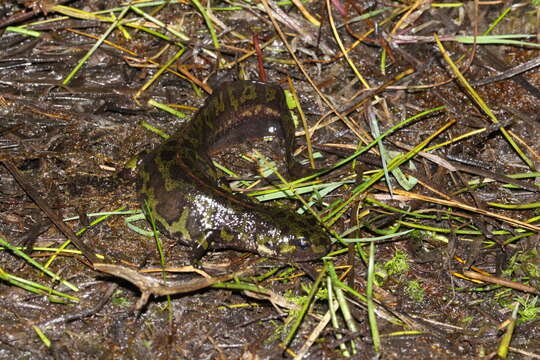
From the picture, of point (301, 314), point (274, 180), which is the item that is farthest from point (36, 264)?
point (274, 180)

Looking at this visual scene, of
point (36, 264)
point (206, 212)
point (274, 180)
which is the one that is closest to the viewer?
point (36, 264)

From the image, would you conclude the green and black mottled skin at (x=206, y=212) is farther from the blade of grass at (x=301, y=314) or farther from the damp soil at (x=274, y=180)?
the blade of grass at (x=301, y=314)

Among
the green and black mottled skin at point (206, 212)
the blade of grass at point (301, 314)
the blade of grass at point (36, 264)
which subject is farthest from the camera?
the green and black mottled skin at point (206, 212)

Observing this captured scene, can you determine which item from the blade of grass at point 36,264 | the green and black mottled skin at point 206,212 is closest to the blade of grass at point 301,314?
the green and black mottled skin at point 206,212

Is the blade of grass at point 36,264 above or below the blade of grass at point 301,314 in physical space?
above

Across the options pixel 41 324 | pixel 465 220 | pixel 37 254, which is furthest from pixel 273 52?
pixel 41 324

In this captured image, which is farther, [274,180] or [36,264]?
[274,180]

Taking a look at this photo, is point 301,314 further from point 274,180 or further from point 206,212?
point 274,180

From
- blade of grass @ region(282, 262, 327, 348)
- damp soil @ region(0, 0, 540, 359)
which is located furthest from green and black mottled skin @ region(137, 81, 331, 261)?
blade of grass @ region(282, 262, 327, 348)

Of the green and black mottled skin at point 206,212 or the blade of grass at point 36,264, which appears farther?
the green and black mottled skin at point 206,212

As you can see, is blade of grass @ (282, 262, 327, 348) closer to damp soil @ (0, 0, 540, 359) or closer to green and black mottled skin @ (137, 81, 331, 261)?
damp soil @ (0, 0, 540, 359)
